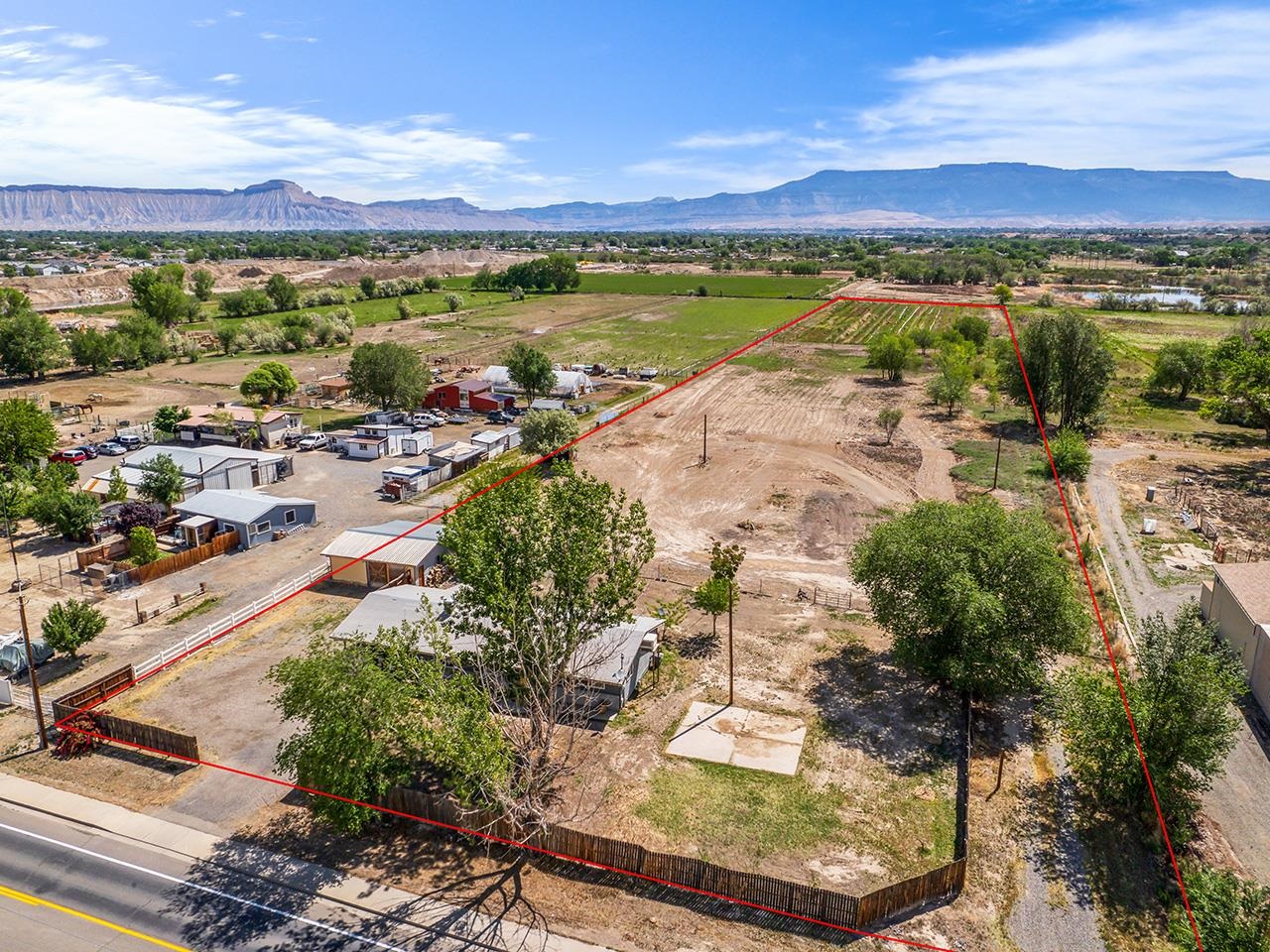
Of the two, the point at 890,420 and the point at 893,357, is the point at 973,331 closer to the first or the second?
the point at 893,357

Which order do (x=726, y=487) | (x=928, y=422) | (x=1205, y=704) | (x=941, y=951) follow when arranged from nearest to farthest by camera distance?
(x=941, y=951)
(x=1205, y=704)
(x=726, y=487)
(x=928, y=422)

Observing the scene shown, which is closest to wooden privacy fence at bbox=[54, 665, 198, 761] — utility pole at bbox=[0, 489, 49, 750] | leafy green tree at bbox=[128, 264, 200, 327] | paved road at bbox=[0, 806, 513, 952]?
utility pole at bbox=[0, 489, 49, 750]

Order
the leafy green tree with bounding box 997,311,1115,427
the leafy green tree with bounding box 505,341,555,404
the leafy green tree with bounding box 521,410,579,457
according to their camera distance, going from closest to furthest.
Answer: the leafy green tree with bounding box 521,410,579,457, the leafy green tree with bounding box 997,311,1115,427, the leafy green tree with bounding box 505,341,555,404

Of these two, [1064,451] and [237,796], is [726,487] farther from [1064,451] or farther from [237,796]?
[237,796]

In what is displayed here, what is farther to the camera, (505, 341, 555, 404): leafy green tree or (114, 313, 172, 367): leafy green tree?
(114, 313, 172, 367): leafy green tree

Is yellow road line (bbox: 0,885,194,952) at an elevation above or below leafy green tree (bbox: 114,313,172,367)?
below

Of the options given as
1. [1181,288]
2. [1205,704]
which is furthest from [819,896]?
[1181,288]

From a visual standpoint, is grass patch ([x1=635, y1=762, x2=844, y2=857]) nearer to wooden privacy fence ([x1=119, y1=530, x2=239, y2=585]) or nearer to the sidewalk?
the sidewalk

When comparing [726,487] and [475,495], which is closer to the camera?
[475,495]
